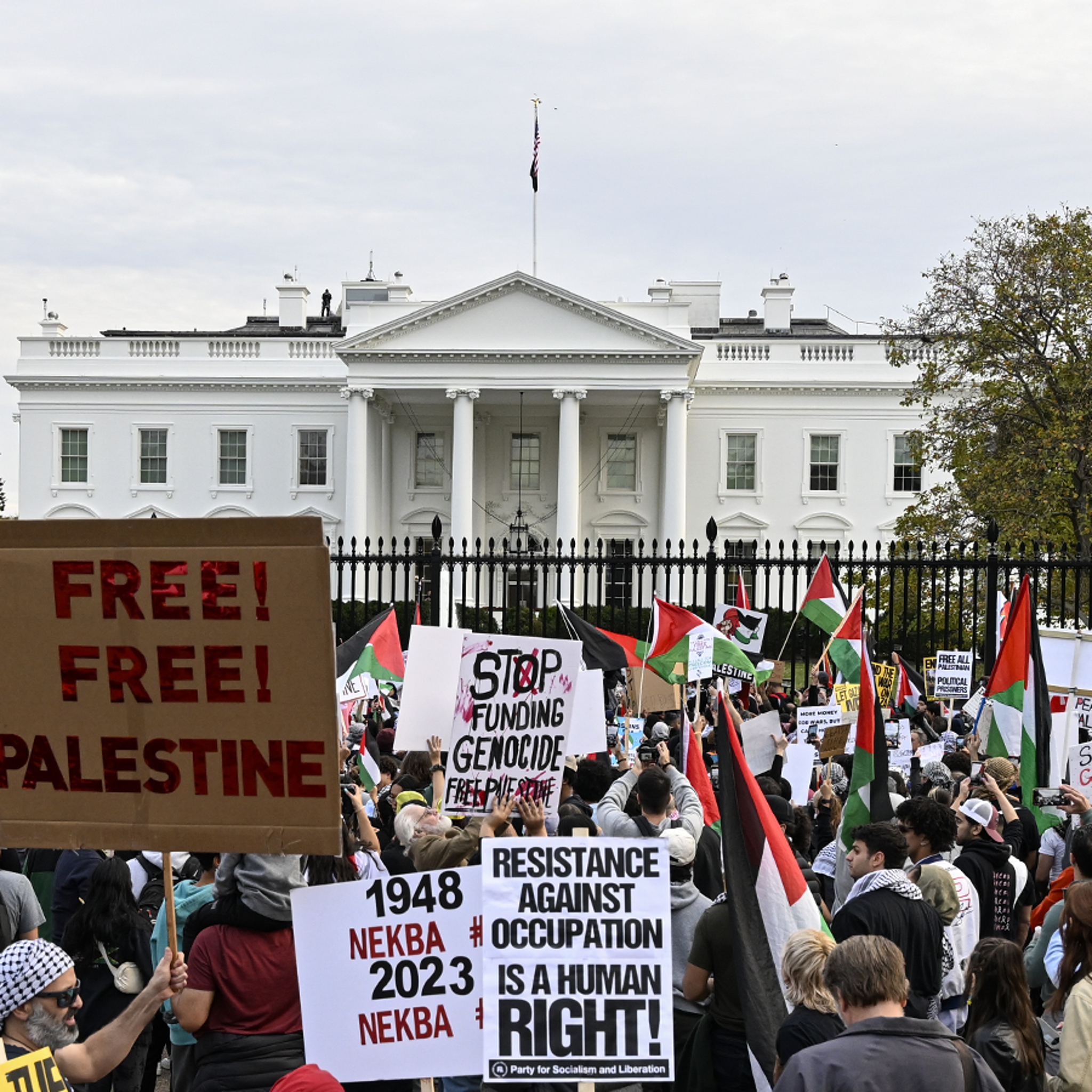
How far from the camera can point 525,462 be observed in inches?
1967

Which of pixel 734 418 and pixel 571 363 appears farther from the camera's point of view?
pixel 734 418

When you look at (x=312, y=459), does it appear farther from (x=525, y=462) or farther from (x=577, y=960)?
(x=577, y=960)

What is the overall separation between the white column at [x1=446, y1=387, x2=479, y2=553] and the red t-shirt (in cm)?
4143

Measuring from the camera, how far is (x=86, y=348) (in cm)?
5125

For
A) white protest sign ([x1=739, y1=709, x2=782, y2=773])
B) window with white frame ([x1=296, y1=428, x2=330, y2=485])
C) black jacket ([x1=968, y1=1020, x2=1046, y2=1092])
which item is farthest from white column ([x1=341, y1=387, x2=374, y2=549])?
black jacket ([x1=968, y1=1020, x2=1046, y2=1092])

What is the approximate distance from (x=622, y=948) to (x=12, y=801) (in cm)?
191

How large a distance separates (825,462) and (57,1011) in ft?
159

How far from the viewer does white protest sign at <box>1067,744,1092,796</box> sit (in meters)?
8.40

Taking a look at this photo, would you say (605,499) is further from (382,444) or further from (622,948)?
(622,948)

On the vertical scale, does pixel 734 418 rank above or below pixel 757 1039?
above

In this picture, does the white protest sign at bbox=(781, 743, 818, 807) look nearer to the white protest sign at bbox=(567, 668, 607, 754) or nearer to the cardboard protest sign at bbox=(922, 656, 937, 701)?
the white protest sign at bbox=(567, 668, 607, 754)

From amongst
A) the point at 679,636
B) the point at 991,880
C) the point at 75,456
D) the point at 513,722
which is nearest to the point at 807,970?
the point at 513,722

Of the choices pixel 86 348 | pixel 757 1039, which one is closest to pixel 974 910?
pixel 757 1039

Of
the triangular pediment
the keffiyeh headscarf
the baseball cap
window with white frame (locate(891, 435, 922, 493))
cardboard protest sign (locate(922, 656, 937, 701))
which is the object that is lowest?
cardboard protest sign (locate(922, 656, 937, 701))
